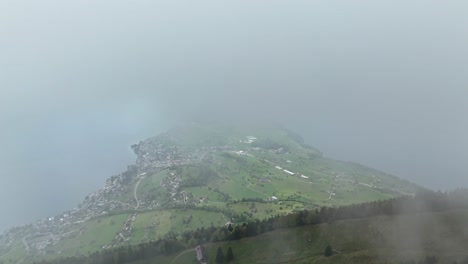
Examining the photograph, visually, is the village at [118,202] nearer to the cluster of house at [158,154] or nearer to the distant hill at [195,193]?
the cluster of house at [158,154]

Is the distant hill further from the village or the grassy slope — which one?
the grassy slope

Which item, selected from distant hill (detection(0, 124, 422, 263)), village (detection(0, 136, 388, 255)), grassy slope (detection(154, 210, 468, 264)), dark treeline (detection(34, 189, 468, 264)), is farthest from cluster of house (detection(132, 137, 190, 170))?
grassy slope (detection(154, 210, 468, 264))

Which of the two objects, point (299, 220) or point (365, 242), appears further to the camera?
point (299, 220)

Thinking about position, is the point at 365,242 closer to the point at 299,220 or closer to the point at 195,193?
the point at 299,220

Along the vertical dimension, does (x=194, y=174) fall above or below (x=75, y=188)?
above

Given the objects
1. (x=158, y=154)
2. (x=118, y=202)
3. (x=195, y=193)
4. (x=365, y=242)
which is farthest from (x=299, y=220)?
(x=158, y=154)

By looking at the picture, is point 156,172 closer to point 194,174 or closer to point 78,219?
point 194,174

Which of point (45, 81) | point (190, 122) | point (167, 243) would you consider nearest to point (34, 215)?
point (167, 243)
